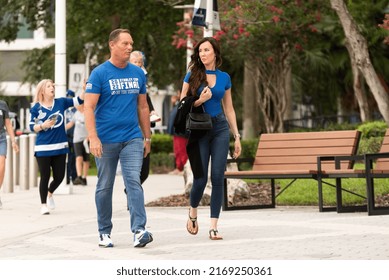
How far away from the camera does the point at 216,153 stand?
38.5 ft

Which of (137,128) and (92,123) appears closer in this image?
(92,123)

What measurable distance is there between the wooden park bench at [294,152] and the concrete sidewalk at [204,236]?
1.49ft

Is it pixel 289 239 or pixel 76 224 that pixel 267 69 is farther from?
pixel 289 239

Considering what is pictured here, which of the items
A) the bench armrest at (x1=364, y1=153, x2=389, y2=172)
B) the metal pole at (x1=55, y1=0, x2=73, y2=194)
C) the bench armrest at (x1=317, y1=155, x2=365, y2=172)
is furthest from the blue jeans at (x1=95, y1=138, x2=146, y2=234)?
the metal pole at (x1=55, y1=0, x2=73, y2=194)

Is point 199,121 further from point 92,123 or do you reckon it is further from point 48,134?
point 48,134

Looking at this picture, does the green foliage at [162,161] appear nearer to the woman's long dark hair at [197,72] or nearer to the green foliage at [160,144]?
the green foliage at [160,144]

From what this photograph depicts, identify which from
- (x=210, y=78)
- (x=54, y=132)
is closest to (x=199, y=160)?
(x=210, y=78)

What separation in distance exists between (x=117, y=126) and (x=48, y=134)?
485cm

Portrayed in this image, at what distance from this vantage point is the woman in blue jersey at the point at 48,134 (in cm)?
1583

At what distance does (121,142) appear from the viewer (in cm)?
1114

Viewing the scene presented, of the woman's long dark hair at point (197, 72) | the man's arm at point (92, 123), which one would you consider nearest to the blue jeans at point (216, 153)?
the woman's long dark hair at point (197, 72)

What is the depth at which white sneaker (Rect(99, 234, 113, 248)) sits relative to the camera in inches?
439

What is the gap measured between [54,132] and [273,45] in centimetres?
1649

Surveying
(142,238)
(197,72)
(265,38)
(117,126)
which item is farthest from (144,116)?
(265,38)
